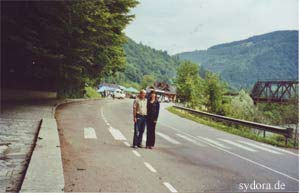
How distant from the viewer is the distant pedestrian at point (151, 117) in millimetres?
12344

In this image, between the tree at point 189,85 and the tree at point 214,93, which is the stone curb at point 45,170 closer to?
the tree at point 214,93

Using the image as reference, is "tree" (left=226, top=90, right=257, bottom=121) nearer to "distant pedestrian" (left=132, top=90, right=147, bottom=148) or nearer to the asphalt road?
the asphalt road

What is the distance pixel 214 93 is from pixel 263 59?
134 ft

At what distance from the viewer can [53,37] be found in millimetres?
23234

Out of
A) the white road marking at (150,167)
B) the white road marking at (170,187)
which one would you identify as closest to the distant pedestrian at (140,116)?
the white road marking at (150,167)

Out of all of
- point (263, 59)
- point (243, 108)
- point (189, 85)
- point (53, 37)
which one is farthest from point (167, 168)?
point (263, 59)

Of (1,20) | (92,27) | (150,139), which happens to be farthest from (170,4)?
(92,27)

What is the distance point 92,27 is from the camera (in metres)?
25.0

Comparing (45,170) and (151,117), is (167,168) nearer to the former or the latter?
(45,170)

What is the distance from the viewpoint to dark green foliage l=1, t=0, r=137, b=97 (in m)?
20.7

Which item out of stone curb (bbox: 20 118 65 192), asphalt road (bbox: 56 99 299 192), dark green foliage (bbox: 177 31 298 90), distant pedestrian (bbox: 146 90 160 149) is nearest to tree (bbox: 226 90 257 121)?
dark green foliage (bbox: 177 31 298 90)

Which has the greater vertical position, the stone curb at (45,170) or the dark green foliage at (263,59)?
the dark green foliage at (263,59)

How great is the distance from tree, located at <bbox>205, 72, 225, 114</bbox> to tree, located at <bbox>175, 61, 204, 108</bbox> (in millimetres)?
2050

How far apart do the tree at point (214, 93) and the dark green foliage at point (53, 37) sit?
2833 centimetres
